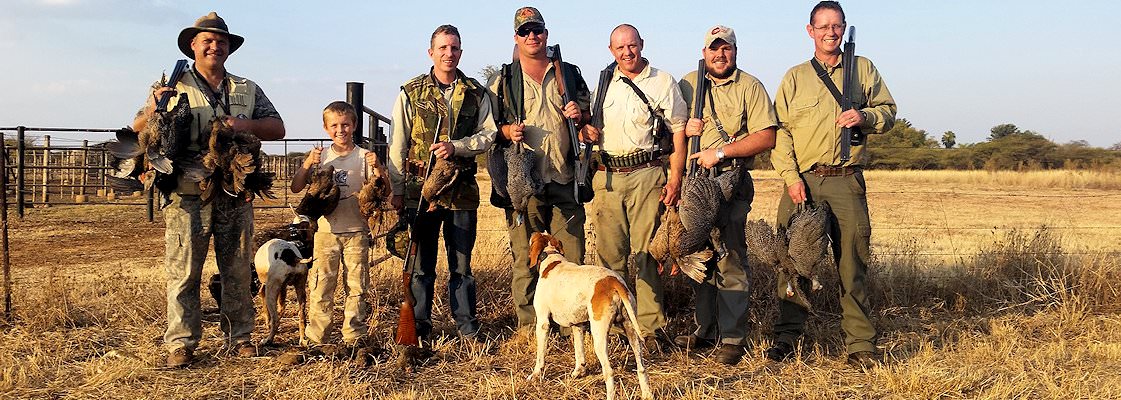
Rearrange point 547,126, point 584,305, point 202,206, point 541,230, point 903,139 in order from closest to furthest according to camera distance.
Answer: point 584,305 → point 202,206 → point 547,126 → point 541,230 → point 903,139

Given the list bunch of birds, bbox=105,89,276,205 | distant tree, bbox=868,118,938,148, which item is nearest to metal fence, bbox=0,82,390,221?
bunch of birds, bbox=105,89,276,205

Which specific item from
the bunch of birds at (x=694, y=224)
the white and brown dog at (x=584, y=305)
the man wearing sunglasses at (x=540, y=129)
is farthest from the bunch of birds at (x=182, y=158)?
the bunch of birds at (x=694, y=224)

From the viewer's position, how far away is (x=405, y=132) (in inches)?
228

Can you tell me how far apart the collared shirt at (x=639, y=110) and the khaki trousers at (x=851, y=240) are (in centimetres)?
107

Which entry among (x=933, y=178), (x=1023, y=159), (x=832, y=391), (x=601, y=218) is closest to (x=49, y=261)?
(x=601, y=218)

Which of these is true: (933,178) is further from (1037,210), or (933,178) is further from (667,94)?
(667,94)

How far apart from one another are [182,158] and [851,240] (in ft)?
15.0

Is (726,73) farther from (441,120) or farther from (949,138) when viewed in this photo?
(949,138)

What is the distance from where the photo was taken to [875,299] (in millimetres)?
7402

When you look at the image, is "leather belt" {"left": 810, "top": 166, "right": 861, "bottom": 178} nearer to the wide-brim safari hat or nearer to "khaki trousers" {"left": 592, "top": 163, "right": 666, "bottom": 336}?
"khaki trousers" {"left": 592, "top": 163, "right": 666, "bottom": 336}

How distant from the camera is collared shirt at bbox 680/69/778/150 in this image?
Result: 563cm

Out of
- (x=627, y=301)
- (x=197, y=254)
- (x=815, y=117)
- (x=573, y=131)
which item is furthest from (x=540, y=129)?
(x=197, y=254)

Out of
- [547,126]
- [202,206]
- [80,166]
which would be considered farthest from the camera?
[80,166]

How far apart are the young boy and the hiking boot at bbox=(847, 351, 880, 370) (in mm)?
3484
